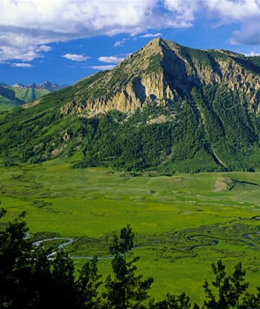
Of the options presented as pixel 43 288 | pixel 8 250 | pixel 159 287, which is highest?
pixel 8 250

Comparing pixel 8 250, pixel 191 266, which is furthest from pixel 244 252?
pixel 8 250

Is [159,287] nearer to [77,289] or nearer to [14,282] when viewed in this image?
[77,289]

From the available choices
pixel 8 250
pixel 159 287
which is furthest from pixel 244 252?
pixel 8 250

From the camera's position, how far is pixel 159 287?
115 m

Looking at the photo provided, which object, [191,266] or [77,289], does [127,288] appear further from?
[191,266]

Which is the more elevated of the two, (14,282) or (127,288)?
(14,282)

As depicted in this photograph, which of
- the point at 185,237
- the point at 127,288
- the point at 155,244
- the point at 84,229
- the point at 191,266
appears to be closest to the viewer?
the point at 127,288

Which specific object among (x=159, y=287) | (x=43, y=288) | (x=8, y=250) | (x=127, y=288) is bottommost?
(x=159, y=287)

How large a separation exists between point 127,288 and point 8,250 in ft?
65.5

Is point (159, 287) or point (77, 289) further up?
point (77, 289)

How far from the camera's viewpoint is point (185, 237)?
180m

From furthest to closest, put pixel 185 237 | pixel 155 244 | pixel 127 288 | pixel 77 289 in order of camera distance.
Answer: pixel 185 237 < pixel 155 244 < pixel 127 288 < pixel 77 289

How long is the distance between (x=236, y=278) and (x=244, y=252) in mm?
106844

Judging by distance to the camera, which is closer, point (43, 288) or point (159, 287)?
point (43, 288)
